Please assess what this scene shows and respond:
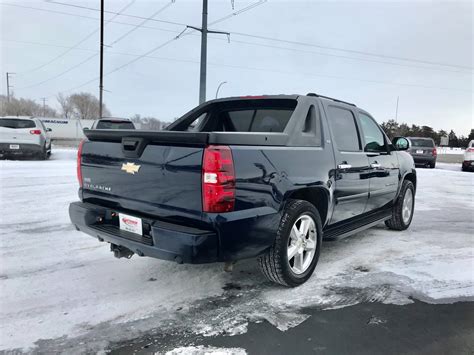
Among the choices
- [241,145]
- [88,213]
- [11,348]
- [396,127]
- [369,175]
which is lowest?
[11,348]

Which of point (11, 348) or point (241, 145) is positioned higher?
point (241, 145)

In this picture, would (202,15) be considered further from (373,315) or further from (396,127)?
(396,127)

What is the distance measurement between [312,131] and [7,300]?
10.3 feet

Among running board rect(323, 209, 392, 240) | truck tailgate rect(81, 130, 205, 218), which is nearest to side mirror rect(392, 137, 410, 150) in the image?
running board rect(323, 209, 392, 240)

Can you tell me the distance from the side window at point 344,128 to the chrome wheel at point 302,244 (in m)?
1.04

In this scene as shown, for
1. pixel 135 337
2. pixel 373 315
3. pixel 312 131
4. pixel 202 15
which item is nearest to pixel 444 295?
pixel 373 315

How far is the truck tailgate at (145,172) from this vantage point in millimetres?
2785

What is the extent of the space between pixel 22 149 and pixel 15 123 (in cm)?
94

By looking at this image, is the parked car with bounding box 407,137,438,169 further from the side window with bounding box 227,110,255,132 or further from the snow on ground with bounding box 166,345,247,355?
the snow on ground with bounding box 166,345,247,355

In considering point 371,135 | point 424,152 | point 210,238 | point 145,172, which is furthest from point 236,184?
point 424,152

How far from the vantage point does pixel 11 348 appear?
2506 millimetres

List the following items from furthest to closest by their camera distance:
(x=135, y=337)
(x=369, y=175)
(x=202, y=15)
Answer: (x=202, y=15)
(x=369, y=175)
(x=135, y=337)

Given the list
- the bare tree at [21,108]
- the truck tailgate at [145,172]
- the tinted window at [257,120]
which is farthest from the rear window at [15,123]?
the bare tree at [21,108]

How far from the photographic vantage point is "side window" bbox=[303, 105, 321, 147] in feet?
12.4
